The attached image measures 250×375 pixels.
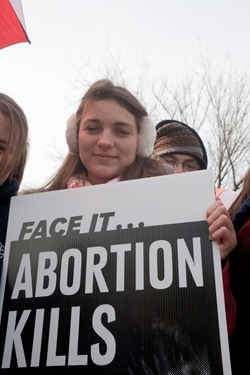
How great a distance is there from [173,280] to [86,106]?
3.57 ft

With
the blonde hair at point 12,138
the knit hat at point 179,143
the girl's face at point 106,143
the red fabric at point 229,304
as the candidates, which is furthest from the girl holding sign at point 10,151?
the knit hat at point 179,143

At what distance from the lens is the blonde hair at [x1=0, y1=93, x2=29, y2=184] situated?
1.65 meters

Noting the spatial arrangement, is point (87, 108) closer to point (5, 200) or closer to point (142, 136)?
point (142, 136)

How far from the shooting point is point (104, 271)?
1.28 meters

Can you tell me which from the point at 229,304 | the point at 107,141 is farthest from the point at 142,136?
the point at 229,304

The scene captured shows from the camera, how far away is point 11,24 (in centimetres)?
255

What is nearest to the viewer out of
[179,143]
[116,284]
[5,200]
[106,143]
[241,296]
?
[116,284]

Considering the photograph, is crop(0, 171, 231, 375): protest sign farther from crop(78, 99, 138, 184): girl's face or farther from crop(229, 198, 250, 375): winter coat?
crop(78, 99, 138, 184): girl's face

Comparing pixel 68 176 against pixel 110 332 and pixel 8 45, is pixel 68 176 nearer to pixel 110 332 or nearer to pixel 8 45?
pixel 110 332

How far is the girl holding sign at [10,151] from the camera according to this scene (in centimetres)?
160

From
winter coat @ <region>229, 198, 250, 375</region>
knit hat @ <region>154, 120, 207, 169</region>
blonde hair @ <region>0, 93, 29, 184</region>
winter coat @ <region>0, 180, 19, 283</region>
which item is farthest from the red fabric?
knit hat @ <region>154, 120, 207, 169</region>

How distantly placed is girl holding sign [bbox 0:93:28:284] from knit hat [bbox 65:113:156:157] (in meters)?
0.25

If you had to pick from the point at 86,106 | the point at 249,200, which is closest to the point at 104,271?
the point at 249,200

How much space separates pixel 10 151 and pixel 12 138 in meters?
0.07
